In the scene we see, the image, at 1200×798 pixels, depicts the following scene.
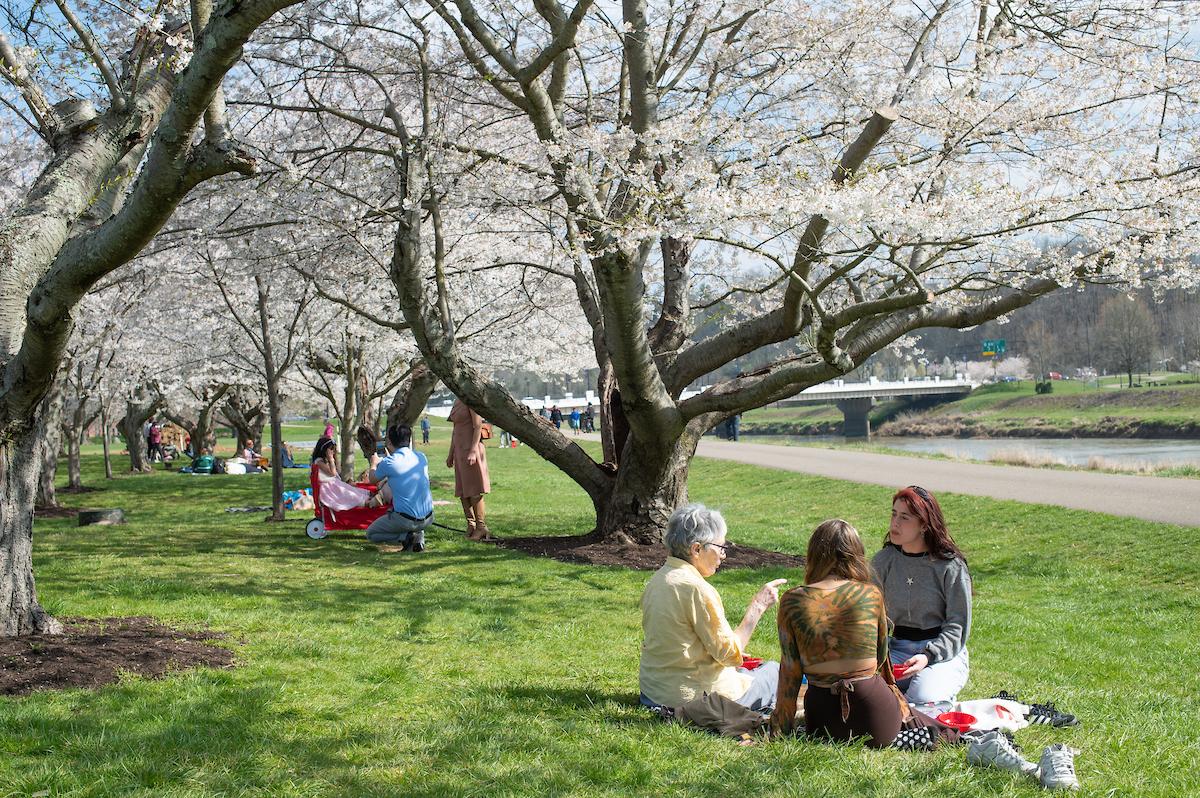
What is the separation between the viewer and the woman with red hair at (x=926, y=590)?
4777 millimetres

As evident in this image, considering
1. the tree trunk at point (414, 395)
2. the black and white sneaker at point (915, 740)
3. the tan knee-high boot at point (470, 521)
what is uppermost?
the tree trunk at point (414, 395)

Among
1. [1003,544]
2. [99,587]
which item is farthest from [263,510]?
[1003,544]

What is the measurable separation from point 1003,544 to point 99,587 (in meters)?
10.1

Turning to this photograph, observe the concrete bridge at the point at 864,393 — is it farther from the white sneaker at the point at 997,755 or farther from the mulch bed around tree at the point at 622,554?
the white sneaker at the point at 997,755

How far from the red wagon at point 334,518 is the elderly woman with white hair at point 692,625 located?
6.90 meters

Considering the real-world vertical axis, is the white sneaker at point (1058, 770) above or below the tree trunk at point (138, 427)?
below

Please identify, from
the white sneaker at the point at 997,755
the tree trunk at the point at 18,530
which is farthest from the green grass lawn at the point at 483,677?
the tree trunk at the point at 18,530

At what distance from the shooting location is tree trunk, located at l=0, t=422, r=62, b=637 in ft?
17.4

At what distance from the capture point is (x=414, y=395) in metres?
16.2

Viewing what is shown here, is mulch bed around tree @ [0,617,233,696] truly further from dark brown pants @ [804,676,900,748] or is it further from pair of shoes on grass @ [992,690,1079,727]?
pair of shoes on grass @ [992,690,1079,727]

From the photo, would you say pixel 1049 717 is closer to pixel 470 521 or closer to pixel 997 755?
→ pixel 997 755

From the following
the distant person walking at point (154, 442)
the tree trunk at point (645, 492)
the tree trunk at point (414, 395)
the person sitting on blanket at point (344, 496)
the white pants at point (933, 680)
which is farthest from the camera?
the distant person walking at point (154, 442)

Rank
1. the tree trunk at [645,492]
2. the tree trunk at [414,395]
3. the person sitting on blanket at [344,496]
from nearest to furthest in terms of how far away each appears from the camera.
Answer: the tree trunk at [645,492]
the person sitting on blanket at [344,496]
the tree trunk at [414,395]

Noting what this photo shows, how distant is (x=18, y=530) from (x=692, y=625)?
3.67 m
